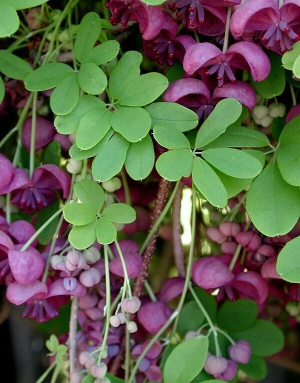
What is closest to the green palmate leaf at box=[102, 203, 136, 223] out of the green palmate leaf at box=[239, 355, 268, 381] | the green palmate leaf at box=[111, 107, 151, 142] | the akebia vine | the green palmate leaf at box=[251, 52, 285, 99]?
the akebia vine

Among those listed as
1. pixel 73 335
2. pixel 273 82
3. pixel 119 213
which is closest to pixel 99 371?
pixel 73 335

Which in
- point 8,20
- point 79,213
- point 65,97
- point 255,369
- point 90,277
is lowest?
point 255,369

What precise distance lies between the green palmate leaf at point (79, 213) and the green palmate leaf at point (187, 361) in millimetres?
186

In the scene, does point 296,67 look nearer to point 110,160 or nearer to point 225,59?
point 225,59

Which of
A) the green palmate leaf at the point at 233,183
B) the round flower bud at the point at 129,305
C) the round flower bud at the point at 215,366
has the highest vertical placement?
the green palmate leaf at the point at 233,183

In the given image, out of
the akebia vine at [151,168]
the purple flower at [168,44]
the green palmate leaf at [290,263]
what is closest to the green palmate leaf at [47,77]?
the akebia vine at [151,168]

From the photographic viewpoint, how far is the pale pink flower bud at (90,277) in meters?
0.79

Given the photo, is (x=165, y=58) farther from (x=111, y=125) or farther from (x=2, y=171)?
(x=2, y=171)

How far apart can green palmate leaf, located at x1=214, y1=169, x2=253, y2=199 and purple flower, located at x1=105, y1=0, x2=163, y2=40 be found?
164 millimetres

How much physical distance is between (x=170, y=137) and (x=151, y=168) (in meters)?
0.04

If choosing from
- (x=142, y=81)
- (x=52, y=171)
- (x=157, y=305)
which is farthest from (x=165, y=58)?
(x=157, y=305)

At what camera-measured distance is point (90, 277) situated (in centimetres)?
80

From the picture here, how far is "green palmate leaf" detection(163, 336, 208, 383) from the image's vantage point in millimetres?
748

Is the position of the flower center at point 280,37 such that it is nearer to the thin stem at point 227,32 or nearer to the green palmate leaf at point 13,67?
the thin stem at point 227,32
